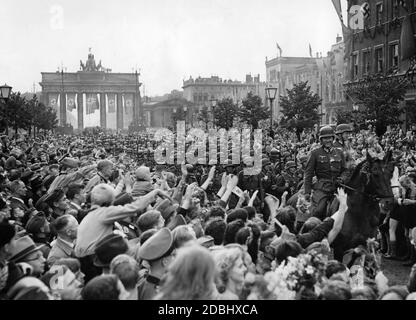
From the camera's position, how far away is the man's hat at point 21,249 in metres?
5.72

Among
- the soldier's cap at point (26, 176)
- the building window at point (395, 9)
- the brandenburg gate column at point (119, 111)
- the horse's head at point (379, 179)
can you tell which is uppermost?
the building window at point (395, 9)

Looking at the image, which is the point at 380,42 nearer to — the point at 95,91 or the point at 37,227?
the point at 37,227

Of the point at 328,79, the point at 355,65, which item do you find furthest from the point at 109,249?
the point at 328,79

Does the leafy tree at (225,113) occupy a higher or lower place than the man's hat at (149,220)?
higher

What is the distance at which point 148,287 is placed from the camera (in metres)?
5.64

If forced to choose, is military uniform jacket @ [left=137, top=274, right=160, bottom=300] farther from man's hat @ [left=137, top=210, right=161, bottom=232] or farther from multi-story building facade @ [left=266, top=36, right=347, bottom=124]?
multi-story building facade @ [left=266, top=36, right=347, bottom=124]

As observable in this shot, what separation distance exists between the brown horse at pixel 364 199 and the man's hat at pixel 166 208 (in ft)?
7.43

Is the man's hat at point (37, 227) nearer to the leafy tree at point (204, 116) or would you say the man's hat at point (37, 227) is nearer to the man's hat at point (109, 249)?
the man's hat at point (109, 249)

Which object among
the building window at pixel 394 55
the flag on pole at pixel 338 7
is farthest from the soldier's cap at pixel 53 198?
the flag on pole at pixel 338 7

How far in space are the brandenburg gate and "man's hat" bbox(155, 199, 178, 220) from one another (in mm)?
125002

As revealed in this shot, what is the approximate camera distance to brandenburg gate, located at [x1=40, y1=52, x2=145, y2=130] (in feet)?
431

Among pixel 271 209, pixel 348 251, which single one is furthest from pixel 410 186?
pixel 348 251
